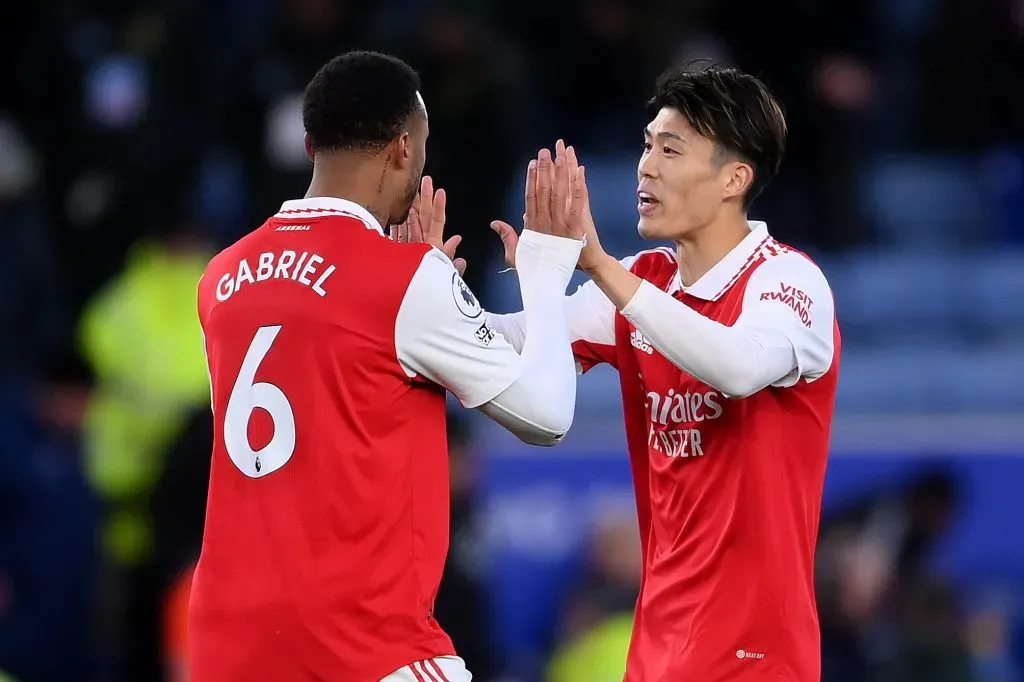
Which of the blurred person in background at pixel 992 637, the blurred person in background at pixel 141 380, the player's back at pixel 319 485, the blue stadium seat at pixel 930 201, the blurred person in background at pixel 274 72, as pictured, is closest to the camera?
the player's back at pixel 319 485

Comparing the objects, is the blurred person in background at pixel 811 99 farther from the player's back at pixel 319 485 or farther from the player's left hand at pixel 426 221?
the player's back at pixel 319 485

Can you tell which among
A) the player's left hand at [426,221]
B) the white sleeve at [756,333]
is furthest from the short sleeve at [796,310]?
the player's left hand at [426,221]

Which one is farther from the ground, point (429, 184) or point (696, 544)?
point (429, 184)

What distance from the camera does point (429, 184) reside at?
14.3ft

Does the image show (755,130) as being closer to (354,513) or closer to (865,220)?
(354,513)

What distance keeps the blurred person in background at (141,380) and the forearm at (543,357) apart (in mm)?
4569

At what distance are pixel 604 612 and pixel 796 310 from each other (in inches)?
139

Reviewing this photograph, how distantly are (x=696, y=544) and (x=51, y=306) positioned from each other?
5.54 m

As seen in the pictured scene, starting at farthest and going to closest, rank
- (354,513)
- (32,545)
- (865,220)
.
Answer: (865,220), (32,545), (354,513)

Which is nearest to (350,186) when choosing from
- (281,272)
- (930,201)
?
(281,272)

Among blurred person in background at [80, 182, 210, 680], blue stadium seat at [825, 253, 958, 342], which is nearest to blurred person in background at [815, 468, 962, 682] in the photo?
blue stadium seat at [825, 253, 958, 342]

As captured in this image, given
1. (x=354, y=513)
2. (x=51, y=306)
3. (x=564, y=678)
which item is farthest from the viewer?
(x=51, y=306)

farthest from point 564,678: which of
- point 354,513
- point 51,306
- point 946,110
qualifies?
point 946,110

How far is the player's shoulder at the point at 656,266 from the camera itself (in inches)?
176
